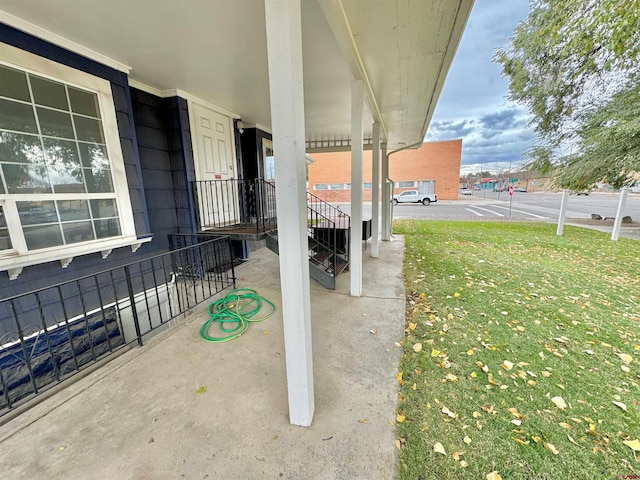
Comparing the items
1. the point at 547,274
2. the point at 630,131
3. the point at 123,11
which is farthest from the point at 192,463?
the point at 630,131

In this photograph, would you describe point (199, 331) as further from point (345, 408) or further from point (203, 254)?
point (203, 254)

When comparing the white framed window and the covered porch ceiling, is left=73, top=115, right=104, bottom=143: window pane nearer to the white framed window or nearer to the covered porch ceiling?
the white framed window

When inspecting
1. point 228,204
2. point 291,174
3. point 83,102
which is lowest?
point 228,204

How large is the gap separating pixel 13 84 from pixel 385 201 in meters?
6.54

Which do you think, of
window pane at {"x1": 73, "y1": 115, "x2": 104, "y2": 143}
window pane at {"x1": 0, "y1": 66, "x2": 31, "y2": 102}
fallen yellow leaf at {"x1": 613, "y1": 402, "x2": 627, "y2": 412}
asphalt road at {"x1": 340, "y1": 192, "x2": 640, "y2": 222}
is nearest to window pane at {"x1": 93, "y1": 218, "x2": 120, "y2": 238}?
window pane at {"x1": 73, "y1": 115, "x2": 104, "y2": 143}

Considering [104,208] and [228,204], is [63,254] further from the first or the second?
[228,204]

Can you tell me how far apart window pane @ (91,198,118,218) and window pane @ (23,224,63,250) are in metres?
0.42

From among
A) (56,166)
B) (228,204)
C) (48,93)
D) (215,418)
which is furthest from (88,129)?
(215,418)

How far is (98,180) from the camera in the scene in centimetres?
323

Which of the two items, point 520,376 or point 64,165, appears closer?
point 520,376

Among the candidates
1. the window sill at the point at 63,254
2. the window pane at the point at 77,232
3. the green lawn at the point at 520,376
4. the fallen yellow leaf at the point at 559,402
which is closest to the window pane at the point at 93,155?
the window pane at the point at 77,232

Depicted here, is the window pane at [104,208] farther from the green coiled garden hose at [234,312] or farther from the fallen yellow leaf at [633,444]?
the fallen yellow leaf at [633,444]

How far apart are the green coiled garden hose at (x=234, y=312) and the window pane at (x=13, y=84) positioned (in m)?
2.86

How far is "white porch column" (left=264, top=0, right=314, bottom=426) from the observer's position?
129 cm
